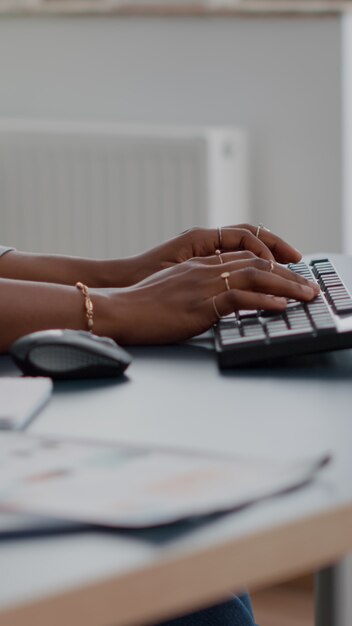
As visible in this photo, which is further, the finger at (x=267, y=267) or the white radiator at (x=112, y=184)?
the white radiator at (x=112, y=184)

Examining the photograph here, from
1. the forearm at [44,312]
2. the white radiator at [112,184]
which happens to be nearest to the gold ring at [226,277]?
the forearm at [44,312]

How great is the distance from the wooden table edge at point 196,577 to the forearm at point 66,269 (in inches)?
25.9

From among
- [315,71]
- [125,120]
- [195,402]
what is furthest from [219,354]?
[125,120]

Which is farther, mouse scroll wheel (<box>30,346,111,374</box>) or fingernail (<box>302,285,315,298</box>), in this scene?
fingernail (<box>302,285,315,298</box>)

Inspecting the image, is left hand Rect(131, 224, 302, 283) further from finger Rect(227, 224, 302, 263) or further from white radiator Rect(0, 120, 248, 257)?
white radiator Rect(0, 120, 248, 257)

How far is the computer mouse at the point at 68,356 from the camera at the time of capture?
2.66ft

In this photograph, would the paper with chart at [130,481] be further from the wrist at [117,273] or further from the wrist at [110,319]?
the wrist at [117,273]

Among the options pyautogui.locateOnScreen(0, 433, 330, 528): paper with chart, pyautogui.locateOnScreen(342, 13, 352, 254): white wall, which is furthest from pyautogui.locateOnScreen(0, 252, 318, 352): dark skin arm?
pyautogui.locateOnScreen(342, 13, 352, 254): white wall

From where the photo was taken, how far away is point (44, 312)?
3.08ft

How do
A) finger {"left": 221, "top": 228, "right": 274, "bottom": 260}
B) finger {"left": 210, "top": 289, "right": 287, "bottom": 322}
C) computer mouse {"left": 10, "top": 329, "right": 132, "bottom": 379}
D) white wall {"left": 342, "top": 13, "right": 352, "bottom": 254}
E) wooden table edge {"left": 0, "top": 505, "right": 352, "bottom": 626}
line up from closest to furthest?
wooden table edge {"left": 0, "top": 505, "right": 352, "bottom": 626} < computer mouse {"left": 10, "top": 329, "right": 132, "bottom": 379} < finger {"left": 210, "top": 289, "right": 287, "bottom": 322} < finger {"left": 221, "top": 228, "right": 274, "bottom": 260} < white wall {"left": 342, "top": 13, "right": 352, "bottom": 254}

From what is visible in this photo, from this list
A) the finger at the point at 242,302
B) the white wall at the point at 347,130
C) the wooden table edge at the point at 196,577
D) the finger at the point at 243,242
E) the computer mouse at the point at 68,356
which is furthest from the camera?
the white wall at the point at 347,130

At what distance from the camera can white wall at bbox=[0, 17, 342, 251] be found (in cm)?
224

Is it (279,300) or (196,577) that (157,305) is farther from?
(196,577)

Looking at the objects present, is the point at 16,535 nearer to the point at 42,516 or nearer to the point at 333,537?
the point at 42,516
